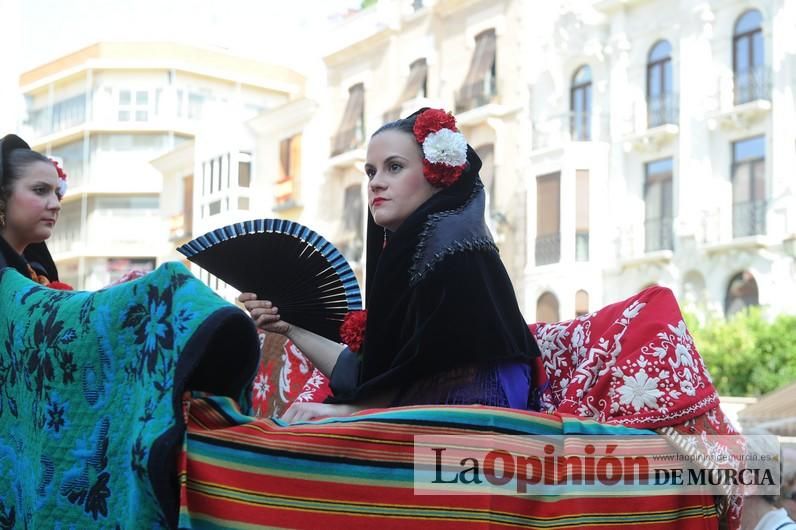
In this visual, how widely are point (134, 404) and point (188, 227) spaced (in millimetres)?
31906

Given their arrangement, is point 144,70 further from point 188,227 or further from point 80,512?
point 80,512

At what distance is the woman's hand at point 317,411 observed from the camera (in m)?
2.99

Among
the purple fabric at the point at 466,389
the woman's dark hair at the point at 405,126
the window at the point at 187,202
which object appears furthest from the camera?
the window at the point at 187,202

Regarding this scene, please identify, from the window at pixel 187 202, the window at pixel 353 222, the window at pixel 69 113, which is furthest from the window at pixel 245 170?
the window at pixel 69 113

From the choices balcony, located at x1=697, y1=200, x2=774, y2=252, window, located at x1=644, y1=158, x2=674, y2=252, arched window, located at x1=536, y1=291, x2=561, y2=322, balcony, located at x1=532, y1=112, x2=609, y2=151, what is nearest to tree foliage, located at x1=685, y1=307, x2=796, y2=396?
balcony, located at x1=697, y1=200, x2=774, y2=252

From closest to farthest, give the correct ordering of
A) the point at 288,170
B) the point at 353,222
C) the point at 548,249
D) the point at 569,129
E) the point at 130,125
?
1. the point at 569,129
2. the point at 548,249
3. the point at 353,222
4. the point at 288,170
5. the point at 130,125

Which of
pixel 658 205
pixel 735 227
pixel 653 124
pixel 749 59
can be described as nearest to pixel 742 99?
pixel 749 59

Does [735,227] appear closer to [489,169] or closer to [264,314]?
[489,169]

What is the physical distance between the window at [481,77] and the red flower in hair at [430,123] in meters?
21.8

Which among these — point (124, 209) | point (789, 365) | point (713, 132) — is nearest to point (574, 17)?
point (713, 132)

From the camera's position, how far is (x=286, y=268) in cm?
342

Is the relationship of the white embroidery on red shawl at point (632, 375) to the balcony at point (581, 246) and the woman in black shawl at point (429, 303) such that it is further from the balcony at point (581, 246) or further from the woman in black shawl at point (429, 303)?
the balcony at point (581, 246)

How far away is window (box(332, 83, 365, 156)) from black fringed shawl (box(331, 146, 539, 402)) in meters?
26.2

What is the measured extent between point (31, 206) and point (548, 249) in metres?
20.1
